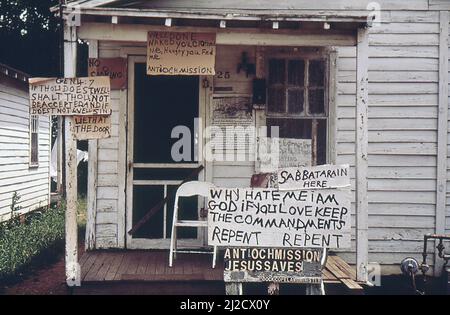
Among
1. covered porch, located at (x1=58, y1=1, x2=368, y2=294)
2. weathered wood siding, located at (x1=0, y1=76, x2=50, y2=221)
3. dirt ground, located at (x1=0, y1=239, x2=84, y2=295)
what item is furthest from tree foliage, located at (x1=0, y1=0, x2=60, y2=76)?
covered porch, located at (x1=58, y1=1, x2=368, y2=294)

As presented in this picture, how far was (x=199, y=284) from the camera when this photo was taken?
555 cm

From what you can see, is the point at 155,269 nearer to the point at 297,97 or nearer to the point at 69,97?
the point at 69,97

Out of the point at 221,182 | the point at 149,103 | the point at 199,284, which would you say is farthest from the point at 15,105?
the point at 199,284

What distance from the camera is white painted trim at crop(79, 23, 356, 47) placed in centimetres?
541

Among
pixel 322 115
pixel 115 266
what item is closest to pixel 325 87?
pixel 322 115

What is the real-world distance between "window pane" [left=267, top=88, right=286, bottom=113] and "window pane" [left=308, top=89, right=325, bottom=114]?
13.7 inches

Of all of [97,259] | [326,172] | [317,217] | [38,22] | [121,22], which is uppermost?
[38,22]

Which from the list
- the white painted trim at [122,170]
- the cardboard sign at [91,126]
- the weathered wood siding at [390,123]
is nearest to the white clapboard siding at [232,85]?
the weathered wood siding at [390,123]

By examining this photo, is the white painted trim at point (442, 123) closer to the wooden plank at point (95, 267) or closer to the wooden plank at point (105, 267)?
the wooden plank at point (105, 267)

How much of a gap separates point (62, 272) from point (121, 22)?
14.0 ft

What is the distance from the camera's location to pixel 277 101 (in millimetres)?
7035

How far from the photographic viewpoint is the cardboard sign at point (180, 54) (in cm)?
561

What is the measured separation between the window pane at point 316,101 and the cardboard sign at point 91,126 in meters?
2.82

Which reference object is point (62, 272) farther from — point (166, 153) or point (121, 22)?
point (121, 22)
